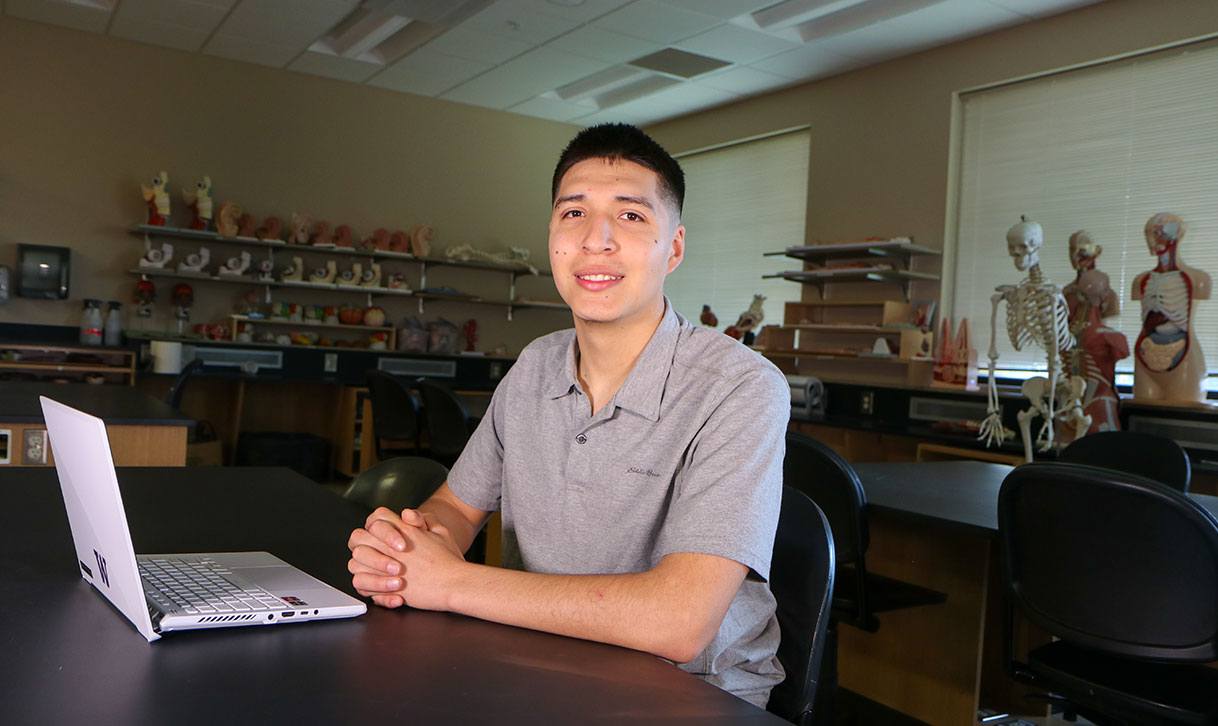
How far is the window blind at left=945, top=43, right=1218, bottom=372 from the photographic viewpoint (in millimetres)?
4527

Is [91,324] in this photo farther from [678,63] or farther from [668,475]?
[668,475]

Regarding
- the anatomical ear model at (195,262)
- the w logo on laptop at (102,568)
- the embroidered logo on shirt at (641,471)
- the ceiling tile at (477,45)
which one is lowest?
the w logo on laptop at (102,568)

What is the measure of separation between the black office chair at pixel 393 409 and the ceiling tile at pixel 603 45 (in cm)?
239

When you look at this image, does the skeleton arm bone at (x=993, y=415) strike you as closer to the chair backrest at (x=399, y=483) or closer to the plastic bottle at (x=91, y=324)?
the chair backrest at (x=399, y=483)

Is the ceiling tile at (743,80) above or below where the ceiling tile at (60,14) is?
below

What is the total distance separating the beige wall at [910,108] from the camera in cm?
474

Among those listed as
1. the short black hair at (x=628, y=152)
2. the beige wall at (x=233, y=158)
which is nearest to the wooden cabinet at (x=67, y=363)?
the beige wall at (x=233, y=158)

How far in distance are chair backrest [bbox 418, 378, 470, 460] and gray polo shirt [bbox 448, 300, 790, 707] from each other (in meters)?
2.77

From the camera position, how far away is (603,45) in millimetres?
5898

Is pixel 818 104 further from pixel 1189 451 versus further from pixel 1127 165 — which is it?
pixel 1189 451

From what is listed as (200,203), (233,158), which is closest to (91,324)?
(200,203)

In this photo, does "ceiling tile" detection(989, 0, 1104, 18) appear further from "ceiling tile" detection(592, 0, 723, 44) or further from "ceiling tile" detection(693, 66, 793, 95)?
"ceiling tile" detection(693, 66, 793, 95)

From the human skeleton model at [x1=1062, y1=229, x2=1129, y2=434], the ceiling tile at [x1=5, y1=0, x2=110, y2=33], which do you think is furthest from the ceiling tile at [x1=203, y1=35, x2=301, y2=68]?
the human skeleton model at [x1=1062, y1=229, x2=1129, y2=434]

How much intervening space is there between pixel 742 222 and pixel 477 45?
7.88 feet
